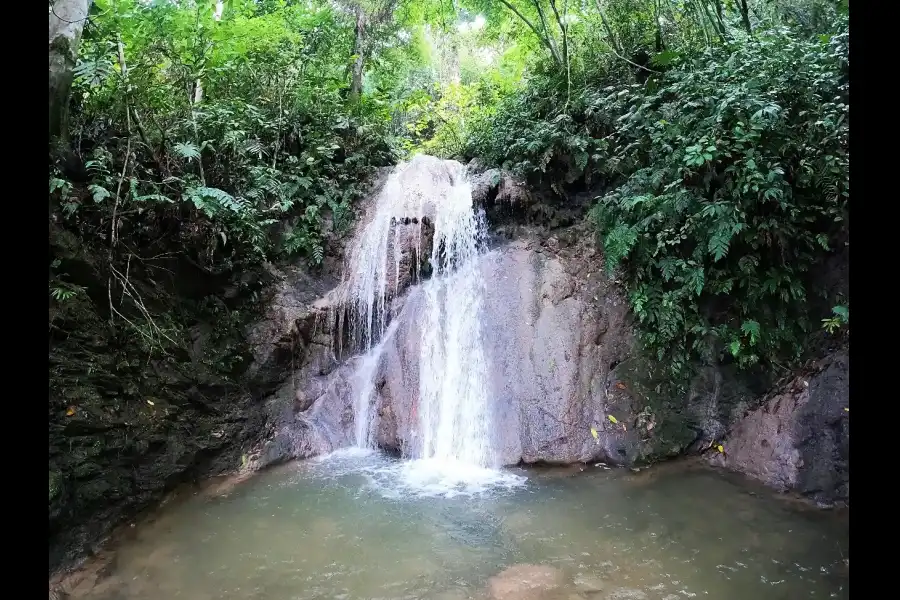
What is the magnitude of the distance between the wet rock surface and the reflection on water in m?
0.37

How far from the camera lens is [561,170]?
8281 millimetres

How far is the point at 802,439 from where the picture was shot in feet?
17.3

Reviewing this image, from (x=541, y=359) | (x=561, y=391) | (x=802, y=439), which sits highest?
(x=541, y=359)

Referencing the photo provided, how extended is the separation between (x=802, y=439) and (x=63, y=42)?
27.3 ft

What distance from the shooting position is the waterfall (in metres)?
6.48

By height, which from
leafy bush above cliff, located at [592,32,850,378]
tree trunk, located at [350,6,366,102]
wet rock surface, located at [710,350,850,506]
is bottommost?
wet rock surface, located at [710,350,850,506]

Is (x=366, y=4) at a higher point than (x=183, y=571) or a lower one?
higher

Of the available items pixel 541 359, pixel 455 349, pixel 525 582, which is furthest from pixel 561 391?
pixel 525 582

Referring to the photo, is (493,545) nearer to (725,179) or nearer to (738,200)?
(738,200)

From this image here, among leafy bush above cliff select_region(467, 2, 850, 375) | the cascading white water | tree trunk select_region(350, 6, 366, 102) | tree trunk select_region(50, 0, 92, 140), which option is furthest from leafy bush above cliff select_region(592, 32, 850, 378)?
tree trunk select_region(350, 6, 366, 102)

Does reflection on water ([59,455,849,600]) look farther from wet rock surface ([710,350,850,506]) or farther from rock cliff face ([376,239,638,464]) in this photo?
rock cliff face ([376,239,638,464])
